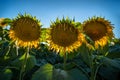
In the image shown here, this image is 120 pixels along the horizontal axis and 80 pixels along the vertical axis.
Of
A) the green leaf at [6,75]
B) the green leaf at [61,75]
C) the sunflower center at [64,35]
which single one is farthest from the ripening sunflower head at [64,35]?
the green leaf at [6,75]

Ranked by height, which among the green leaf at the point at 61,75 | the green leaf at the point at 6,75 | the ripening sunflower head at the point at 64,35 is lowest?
the green leaf at the point at 6,75

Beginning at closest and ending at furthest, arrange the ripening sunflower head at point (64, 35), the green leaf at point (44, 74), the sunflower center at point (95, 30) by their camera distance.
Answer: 1. the green leaf at point (44, 74)
2. the ripening sunflower head at point (64, 35)
3. the sunflower center at point (95, 30)

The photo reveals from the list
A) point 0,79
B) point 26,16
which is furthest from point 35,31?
point 0,79

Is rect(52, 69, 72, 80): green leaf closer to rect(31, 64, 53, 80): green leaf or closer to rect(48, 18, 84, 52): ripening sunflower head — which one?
rect(31, 64, 53, 80): green leaf

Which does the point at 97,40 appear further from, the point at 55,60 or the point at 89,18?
the point at 55,60

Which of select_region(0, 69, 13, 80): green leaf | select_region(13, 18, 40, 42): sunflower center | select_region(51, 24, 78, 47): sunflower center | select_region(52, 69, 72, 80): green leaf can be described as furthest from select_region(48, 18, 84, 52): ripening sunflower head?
select_region(0, 69, 13, 80): green leaf

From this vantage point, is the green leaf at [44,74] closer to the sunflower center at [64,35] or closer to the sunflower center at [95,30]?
the sunflower center at [64,35]
